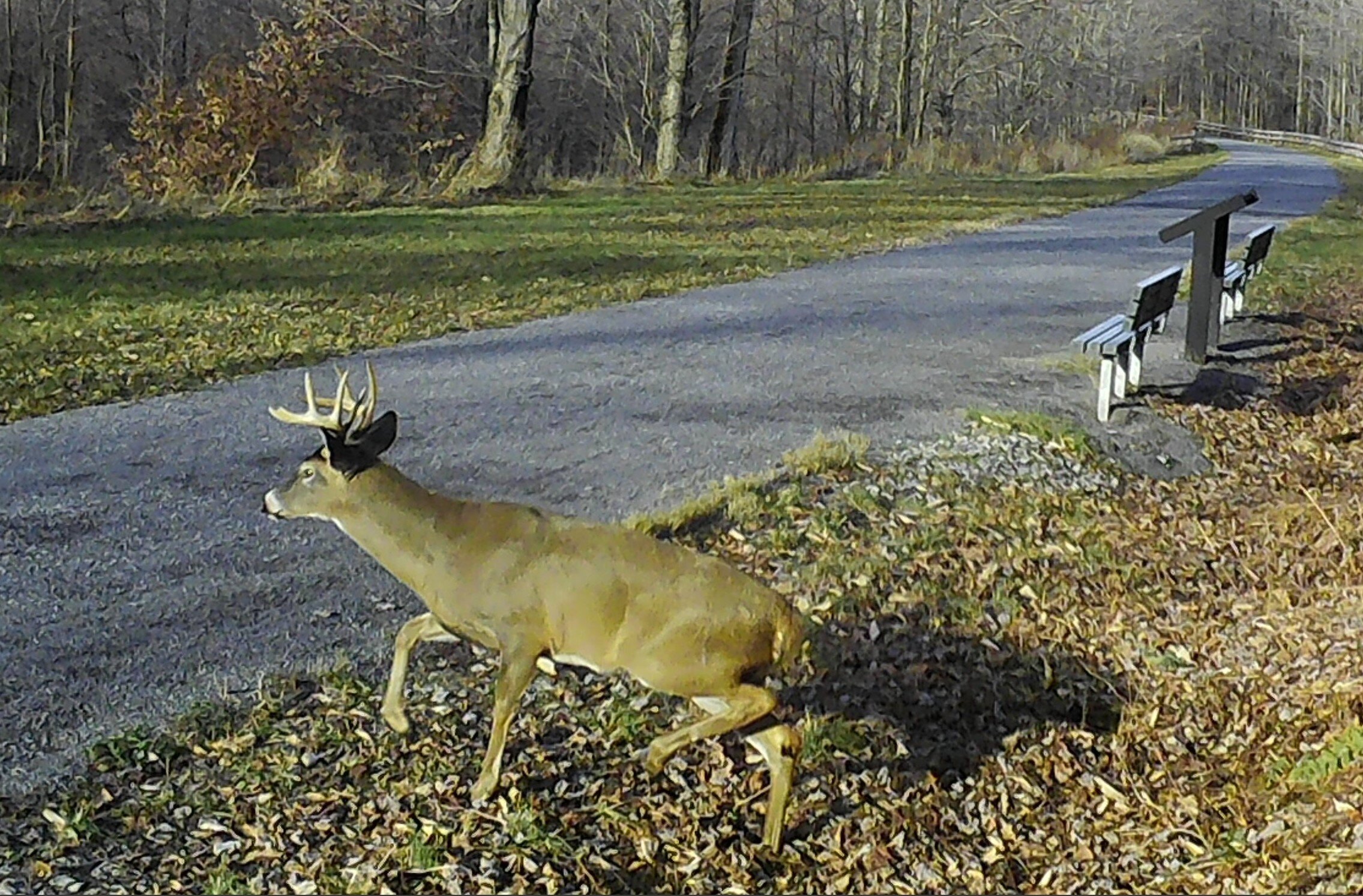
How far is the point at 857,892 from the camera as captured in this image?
477cm

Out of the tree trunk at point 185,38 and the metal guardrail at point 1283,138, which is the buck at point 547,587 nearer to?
the tree trunk at point 185,38

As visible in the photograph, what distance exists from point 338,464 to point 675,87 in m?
26.7

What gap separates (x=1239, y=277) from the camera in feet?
45.7

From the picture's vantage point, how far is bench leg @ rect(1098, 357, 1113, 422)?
9.77m

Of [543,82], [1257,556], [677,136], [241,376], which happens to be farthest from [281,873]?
[543,82]

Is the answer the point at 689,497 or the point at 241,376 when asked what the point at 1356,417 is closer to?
the point at 689,497

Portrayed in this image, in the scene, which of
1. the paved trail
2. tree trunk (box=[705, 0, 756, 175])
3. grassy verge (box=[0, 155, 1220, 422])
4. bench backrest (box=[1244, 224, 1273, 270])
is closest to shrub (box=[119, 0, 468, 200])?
tree trunk (box=[705, 0, 756, 175])

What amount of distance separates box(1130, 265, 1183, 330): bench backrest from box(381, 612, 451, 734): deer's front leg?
6.44 m

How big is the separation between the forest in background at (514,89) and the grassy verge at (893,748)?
1392 cm

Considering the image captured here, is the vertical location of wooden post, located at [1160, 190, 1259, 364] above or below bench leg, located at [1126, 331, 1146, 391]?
above

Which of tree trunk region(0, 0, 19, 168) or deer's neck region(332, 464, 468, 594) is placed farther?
tree trunk region(0, 0, 19, 168)

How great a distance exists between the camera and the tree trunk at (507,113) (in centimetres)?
2358

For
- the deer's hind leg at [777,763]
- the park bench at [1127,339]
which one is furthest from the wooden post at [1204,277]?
the deer's hind leg at [777,763]

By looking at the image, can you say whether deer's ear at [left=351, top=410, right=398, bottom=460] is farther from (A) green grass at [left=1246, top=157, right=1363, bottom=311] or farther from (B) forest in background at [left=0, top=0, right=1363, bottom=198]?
(B) forest in background at [left=0, top=0, right=1363, bottom=198]
